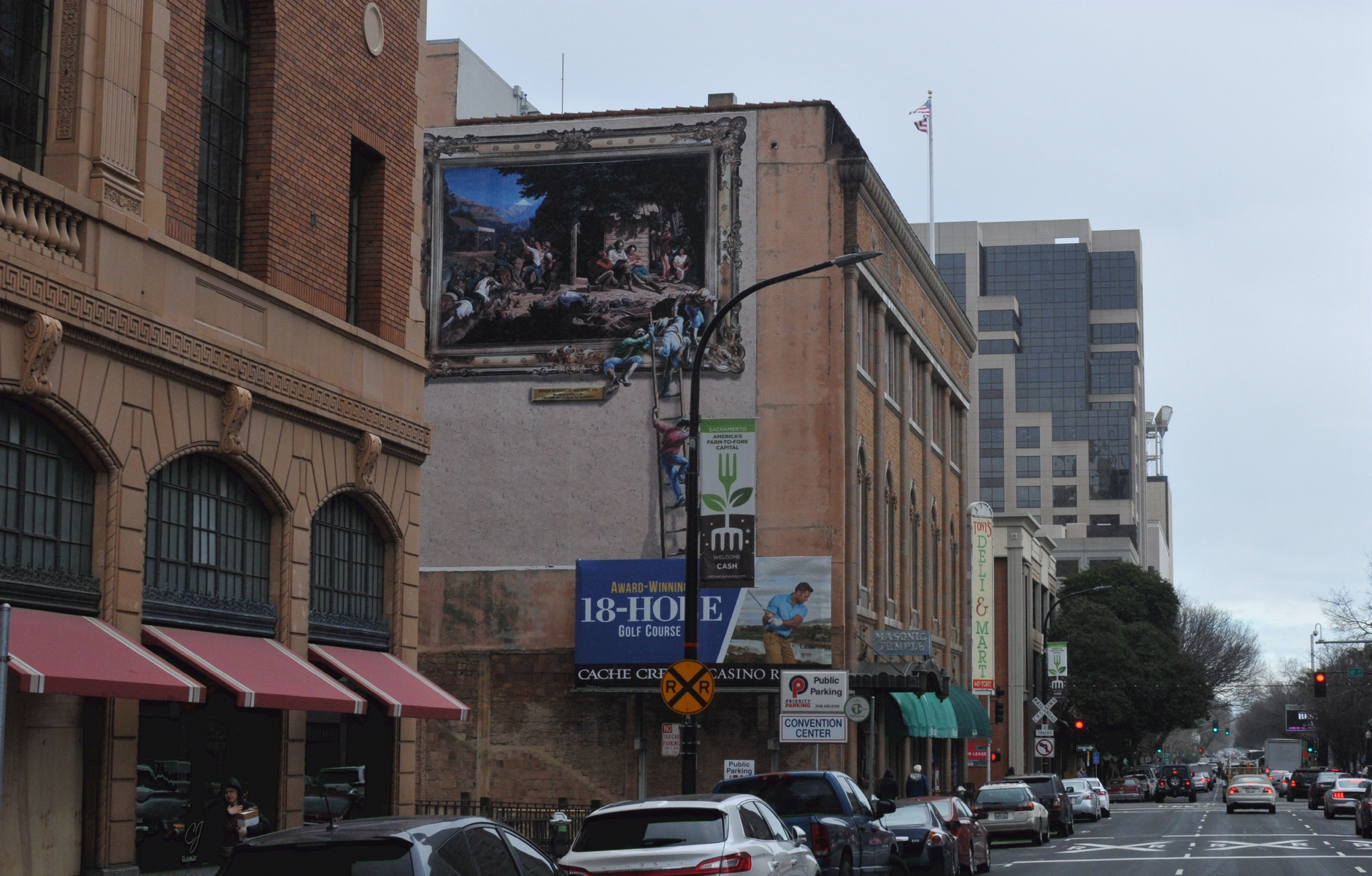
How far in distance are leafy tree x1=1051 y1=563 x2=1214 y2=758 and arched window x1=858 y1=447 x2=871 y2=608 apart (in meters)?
41.3

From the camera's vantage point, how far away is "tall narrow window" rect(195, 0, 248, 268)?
19.9 meters

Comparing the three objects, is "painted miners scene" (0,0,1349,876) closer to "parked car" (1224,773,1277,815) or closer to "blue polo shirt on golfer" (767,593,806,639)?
"blue polo shirt on golfer" (767,593,806,639)

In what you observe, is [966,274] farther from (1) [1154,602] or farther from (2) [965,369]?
(2) [965,369]

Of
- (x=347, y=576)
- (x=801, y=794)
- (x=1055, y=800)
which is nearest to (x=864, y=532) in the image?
(x=1055, y=800)

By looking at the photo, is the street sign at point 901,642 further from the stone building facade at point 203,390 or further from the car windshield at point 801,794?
the stone building facade at point 203,390

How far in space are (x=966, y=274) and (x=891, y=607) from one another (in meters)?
105

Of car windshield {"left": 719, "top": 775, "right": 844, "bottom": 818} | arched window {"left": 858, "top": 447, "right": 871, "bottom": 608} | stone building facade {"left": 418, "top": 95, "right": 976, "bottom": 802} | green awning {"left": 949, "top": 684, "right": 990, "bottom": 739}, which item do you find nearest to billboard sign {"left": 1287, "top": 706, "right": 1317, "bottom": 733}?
green awning {"left": 949, "top": 684, "right": 990, "bottom": 739}

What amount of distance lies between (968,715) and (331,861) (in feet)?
146

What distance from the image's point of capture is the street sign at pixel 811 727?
27.9 meters

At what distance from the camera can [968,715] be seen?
52.5 meters

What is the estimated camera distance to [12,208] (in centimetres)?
1564

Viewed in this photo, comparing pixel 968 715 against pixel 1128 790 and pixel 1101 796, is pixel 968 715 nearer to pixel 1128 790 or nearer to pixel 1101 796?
pixel 1101 796

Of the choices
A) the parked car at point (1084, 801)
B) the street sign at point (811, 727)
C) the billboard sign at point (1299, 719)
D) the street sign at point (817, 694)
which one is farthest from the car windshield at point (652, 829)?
the billboard sign at point (1299, 719)

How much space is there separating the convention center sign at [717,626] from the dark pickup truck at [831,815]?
50.5ft
